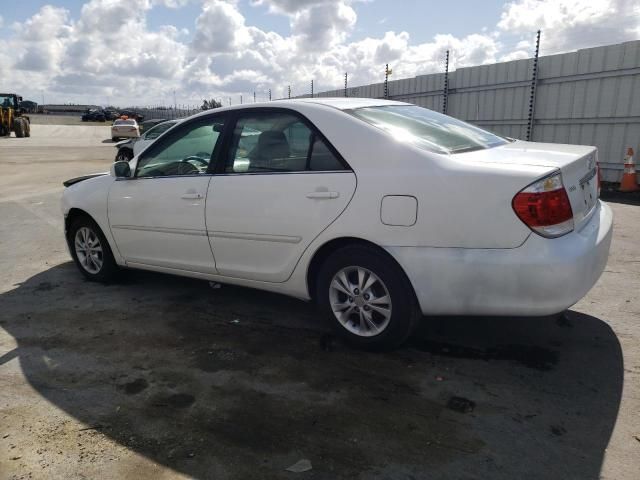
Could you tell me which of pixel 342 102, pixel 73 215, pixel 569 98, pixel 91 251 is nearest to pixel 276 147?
pixel 342 102

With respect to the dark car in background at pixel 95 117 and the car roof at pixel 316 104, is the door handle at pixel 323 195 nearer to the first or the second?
the car roof at pixel 316 104

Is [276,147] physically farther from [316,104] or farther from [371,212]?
[371,212]

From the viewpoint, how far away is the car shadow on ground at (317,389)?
242 centimetres

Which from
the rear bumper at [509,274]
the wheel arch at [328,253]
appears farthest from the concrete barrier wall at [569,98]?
the wheel arch at [328,253]

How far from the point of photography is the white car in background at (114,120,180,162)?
12633 millimetres

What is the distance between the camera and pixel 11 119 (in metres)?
33.4

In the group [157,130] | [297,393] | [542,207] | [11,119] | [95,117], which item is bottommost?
[297,393]

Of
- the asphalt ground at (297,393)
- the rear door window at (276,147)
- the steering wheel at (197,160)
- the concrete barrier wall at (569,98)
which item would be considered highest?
the concrete barrier wall at (569,98)

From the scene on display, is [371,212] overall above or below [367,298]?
above

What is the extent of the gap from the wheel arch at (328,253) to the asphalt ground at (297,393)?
42 cm

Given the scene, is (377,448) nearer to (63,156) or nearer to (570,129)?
(570,129)

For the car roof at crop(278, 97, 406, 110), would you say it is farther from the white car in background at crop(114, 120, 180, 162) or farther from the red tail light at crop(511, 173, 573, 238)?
the white car in background at crop(114, 120, 180, 162)

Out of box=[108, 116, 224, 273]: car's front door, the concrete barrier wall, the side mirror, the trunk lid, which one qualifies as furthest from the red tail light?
the concrete barrier wall

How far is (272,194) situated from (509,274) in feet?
5.29
